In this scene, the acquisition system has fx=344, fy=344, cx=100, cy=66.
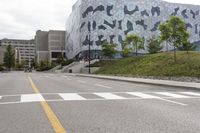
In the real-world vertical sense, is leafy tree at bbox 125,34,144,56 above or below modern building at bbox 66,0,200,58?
below

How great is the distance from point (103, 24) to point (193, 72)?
3198 inches

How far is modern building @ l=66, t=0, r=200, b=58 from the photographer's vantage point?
11669cm

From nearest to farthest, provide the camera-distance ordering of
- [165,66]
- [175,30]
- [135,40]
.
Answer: [175,30]
[165,66]
[135,40]

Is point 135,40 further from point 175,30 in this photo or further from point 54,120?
point 54,120

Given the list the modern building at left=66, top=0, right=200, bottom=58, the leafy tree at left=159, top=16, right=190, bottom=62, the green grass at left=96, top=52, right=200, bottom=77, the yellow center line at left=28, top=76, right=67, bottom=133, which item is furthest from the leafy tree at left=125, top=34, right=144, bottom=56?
the yellow center line at left=28, top=76, right=67, bottom=133

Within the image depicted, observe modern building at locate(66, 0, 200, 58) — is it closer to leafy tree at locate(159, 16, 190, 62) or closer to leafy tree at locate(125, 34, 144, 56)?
leafy tree at locate(125, 34, 144, 56)

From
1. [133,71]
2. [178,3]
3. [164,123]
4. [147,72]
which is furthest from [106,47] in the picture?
[164,123]

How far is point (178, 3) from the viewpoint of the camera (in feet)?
421

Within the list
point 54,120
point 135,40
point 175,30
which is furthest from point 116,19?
point 54,120

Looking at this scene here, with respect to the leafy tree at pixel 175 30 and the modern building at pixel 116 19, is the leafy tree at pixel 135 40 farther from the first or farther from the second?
the modern building at pixel 116 19

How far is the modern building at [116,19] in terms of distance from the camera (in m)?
117

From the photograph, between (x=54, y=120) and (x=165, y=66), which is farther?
(x=165, y=66)

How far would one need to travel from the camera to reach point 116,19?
11819cm

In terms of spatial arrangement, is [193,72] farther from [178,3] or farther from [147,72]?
[178,3]
